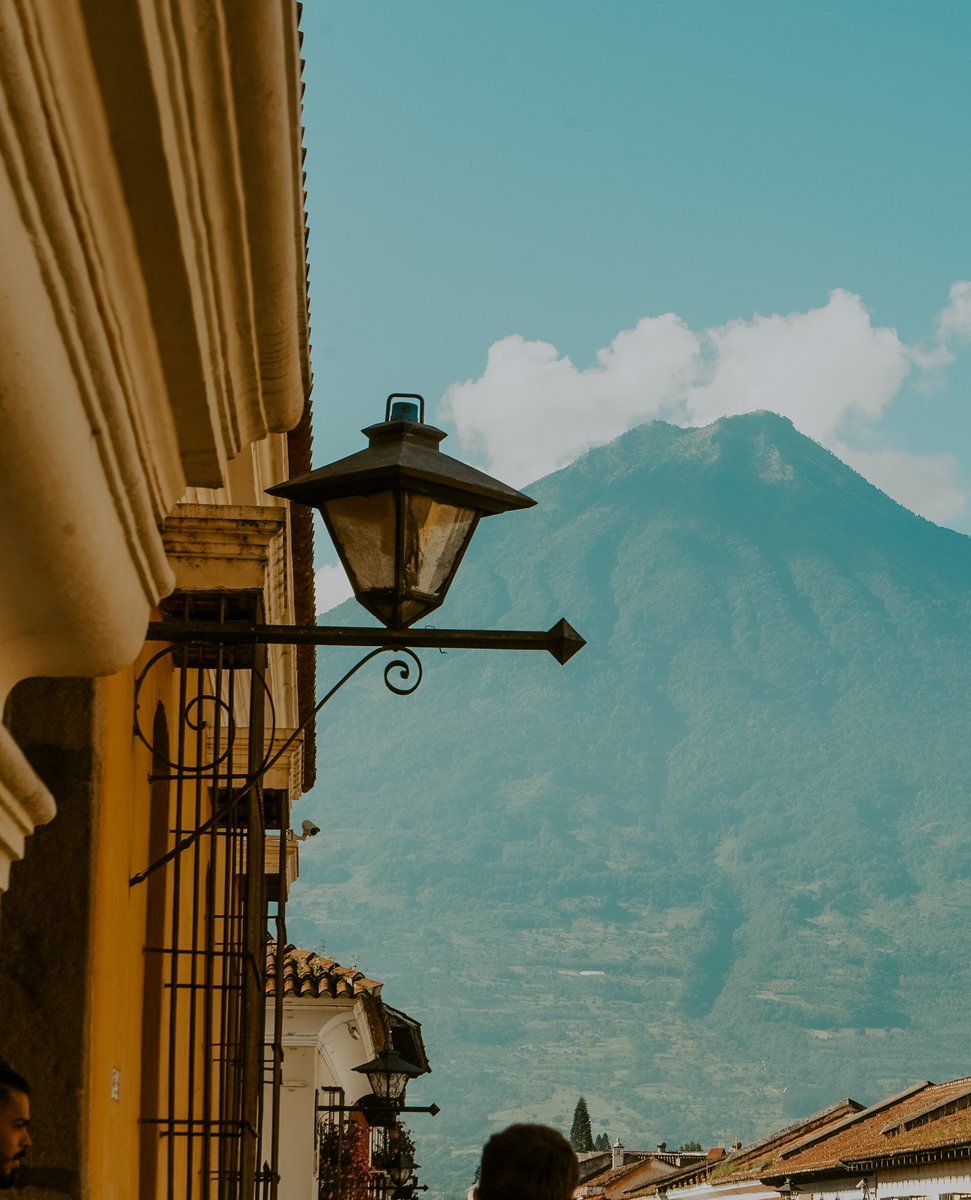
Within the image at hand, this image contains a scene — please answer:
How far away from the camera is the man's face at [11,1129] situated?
3625mm

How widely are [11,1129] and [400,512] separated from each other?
6.20ft

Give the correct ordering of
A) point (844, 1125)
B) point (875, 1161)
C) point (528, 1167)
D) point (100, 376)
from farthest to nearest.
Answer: point (844, 1125) < point (875, 1161) < point (528, 1167) < point (100, 376)

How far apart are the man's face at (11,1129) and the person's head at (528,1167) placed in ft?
2.96

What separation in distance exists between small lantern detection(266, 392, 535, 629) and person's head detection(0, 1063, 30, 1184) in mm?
1706

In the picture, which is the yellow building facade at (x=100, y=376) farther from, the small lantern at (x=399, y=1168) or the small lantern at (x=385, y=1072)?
the small lantern at (x=399, y=1168)

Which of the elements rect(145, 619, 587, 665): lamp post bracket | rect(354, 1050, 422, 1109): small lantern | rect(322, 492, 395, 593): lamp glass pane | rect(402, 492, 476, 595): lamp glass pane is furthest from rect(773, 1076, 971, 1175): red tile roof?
rect(322, 492, 395, 593): lamp glass pane

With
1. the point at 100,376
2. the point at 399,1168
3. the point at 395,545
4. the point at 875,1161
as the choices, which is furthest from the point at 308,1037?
→ the point at 100,376

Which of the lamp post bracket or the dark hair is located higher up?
the lamp post bracket

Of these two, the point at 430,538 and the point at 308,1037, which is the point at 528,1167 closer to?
the point at 430,538

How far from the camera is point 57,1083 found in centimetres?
500

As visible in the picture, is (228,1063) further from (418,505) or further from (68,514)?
(68,514)

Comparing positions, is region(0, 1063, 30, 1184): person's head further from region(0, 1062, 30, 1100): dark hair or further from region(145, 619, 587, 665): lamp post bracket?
region(145, 619, 587, 665): lamp post bracket

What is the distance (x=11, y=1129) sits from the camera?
3650 mm

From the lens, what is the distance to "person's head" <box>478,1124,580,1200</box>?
3.25 m
